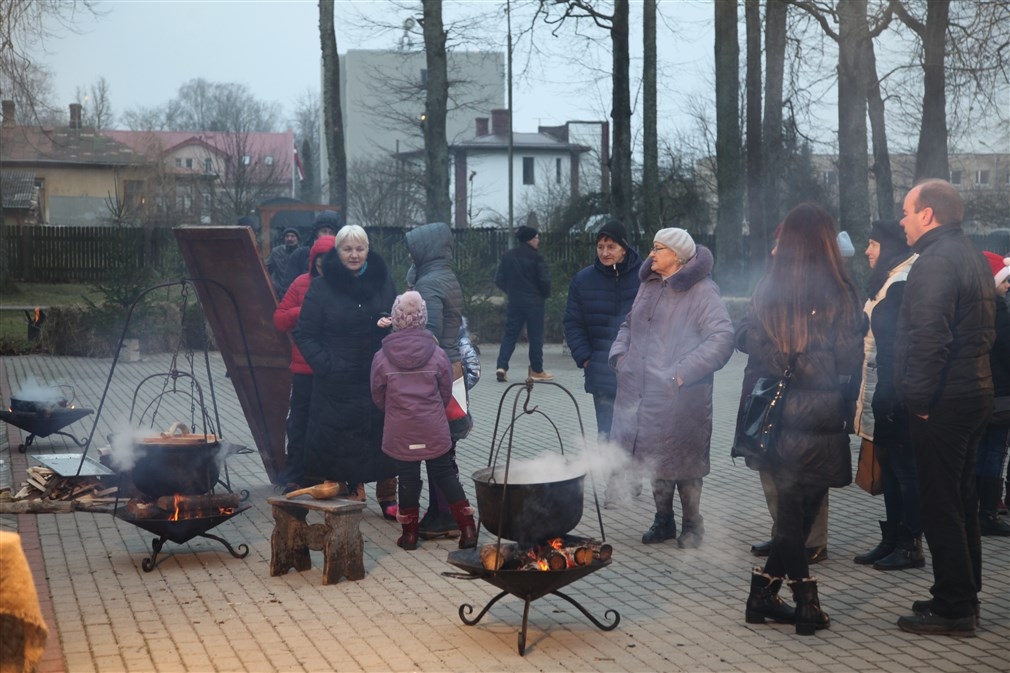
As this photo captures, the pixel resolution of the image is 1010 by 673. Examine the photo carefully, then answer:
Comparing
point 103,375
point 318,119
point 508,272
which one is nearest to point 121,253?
point 103,375

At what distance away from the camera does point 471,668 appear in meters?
5.18

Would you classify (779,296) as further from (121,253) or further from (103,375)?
(121,253)

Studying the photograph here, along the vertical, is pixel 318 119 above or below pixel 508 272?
above

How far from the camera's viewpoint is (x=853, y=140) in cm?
2220

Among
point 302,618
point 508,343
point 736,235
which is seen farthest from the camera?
point 736,235

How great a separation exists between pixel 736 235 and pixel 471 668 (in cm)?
1979

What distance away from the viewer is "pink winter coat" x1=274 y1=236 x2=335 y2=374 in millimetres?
8438

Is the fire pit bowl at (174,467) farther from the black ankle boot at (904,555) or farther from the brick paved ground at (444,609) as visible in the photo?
the black ankle boot at (904,555)

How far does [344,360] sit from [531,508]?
8.37ft

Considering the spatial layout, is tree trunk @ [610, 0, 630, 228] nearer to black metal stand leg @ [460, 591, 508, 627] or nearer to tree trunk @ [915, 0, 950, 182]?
tree trunk @ [915, 0, 950, 182]

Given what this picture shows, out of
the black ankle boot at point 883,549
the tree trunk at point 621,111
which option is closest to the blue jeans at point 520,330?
the tree trunk at point 621,111

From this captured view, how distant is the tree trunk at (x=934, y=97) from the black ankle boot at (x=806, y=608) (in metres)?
14.4

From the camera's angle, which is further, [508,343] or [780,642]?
[508,343]

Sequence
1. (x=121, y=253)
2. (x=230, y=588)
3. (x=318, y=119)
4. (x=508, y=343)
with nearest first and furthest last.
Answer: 1. (x=230, y=588)
2. (x=508, y=343)
3. (x=121, y=253)
4. (x=318, y=119)
